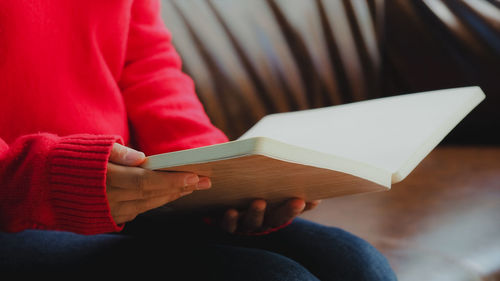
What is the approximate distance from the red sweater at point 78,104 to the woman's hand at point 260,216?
11cm

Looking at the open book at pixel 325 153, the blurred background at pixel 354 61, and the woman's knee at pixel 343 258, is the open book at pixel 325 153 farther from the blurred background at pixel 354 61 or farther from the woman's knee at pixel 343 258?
the blurred background at pixel 354 61

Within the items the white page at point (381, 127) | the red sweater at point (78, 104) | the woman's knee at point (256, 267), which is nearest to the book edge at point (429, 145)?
the white page at point (381, 127)

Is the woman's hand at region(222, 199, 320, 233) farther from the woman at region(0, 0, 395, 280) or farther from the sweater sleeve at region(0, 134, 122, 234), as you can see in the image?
the sweater sleeve at region(0, 134, 122, 234)

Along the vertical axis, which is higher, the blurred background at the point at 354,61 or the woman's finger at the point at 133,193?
the woman's finger at the point at 133,193

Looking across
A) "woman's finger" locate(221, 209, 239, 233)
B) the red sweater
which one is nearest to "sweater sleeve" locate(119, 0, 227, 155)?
the red sweater

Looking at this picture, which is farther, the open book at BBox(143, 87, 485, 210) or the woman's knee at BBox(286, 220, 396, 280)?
the woman's knee at BBox(286, 220, 396, 280)

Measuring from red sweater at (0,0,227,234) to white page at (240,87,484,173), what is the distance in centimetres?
13

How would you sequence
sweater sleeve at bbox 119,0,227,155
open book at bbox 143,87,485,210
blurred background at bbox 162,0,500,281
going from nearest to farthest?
open book at bbox 143,87,485,210 → sweater sleeve at bbox 119,0,227,155 → blurred background at bbox 162,0,500,281

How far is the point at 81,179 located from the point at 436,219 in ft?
1.74

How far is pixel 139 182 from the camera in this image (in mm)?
392

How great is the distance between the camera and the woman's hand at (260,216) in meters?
0.53

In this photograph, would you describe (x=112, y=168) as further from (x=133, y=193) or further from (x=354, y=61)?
(x=354, y=61)

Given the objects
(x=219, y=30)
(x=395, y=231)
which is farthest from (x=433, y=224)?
(x=219, y=30)

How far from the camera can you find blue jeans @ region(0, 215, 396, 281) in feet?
1.53
